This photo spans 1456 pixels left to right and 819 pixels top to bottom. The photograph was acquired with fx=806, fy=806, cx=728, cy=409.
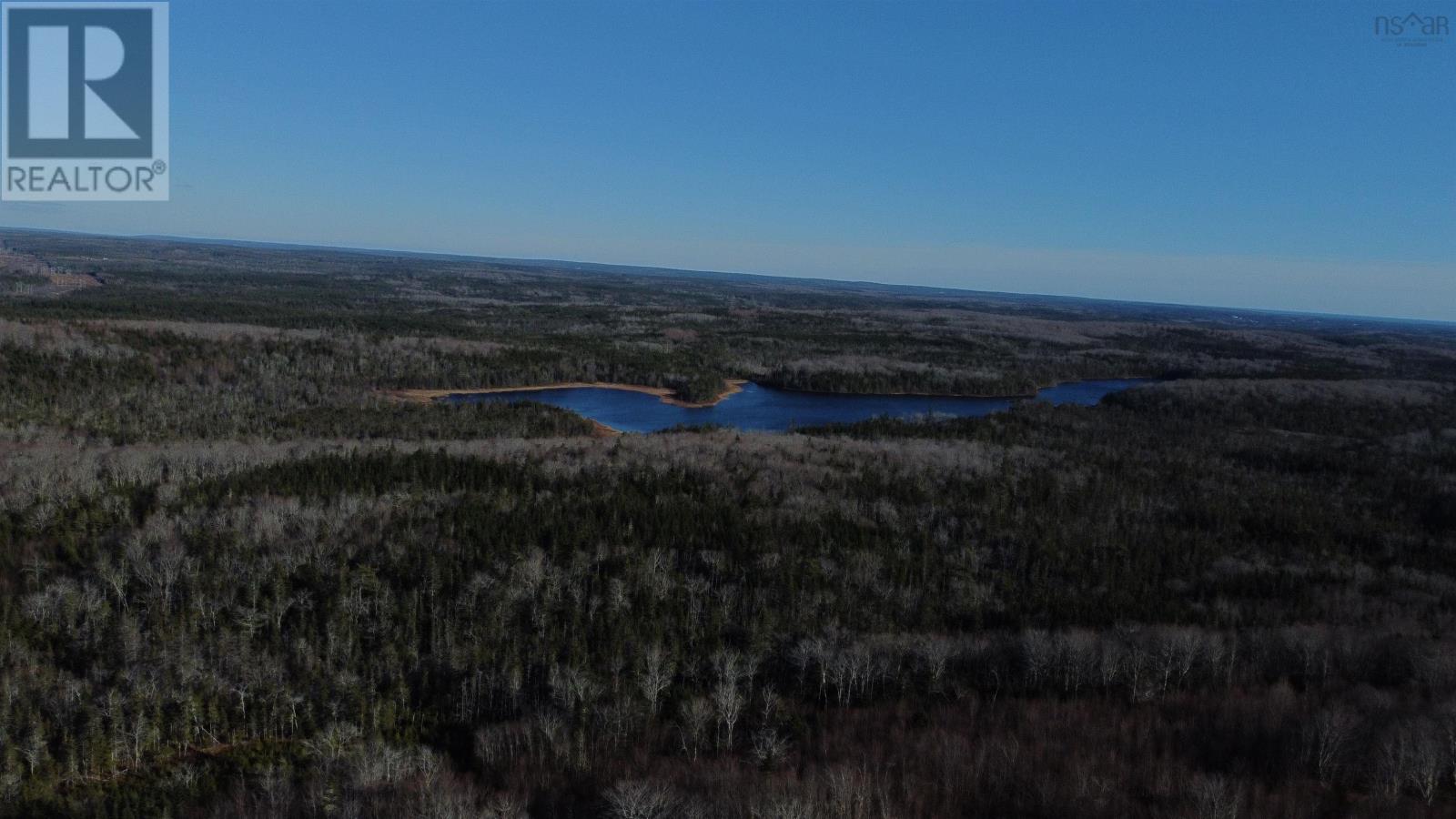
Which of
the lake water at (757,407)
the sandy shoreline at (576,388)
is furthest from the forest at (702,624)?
the sandy shoreline at (576,388)

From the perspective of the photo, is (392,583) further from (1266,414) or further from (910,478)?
(1266,414)

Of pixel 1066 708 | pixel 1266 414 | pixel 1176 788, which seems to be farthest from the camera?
pixel 1266 414

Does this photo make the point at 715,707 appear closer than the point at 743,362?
Yes

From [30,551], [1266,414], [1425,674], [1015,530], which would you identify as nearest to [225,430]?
[30,551]

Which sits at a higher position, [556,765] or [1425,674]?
[1425,674]

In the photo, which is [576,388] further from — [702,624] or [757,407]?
[702,624]

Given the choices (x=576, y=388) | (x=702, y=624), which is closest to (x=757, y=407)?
(x=576, y=388)
